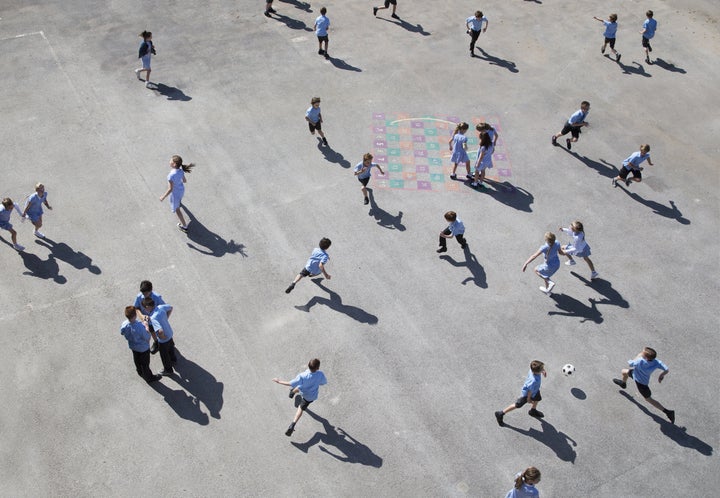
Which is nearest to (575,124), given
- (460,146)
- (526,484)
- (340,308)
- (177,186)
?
(460,146)

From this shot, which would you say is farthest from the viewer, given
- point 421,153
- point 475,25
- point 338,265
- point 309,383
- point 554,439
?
point 475,25

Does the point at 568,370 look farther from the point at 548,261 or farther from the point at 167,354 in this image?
the point at 167,354

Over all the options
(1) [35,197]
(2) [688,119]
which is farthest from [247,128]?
(2) [688,119]

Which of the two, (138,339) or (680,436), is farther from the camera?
(680,436)

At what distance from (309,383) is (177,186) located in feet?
20.1

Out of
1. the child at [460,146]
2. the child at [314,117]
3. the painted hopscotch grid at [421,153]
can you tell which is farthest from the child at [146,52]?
the child at [460,146]

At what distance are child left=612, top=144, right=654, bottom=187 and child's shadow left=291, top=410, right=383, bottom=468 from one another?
10.2 m

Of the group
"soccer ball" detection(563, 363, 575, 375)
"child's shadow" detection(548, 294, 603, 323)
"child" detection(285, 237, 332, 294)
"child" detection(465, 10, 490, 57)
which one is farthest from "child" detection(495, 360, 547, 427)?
"child" detection(465, 10, 490, 57)

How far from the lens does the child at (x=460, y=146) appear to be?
16.8 meters

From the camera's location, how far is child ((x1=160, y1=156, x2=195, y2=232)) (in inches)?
590

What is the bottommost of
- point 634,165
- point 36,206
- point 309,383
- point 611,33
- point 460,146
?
point 36,206

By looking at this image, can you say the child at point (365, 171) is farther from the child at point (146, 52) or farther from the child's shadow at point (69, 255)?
the child at point (146, 52)

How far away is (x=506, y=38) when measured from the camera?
2305 centimetres

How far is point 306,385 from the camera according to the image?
11414 millimetres
